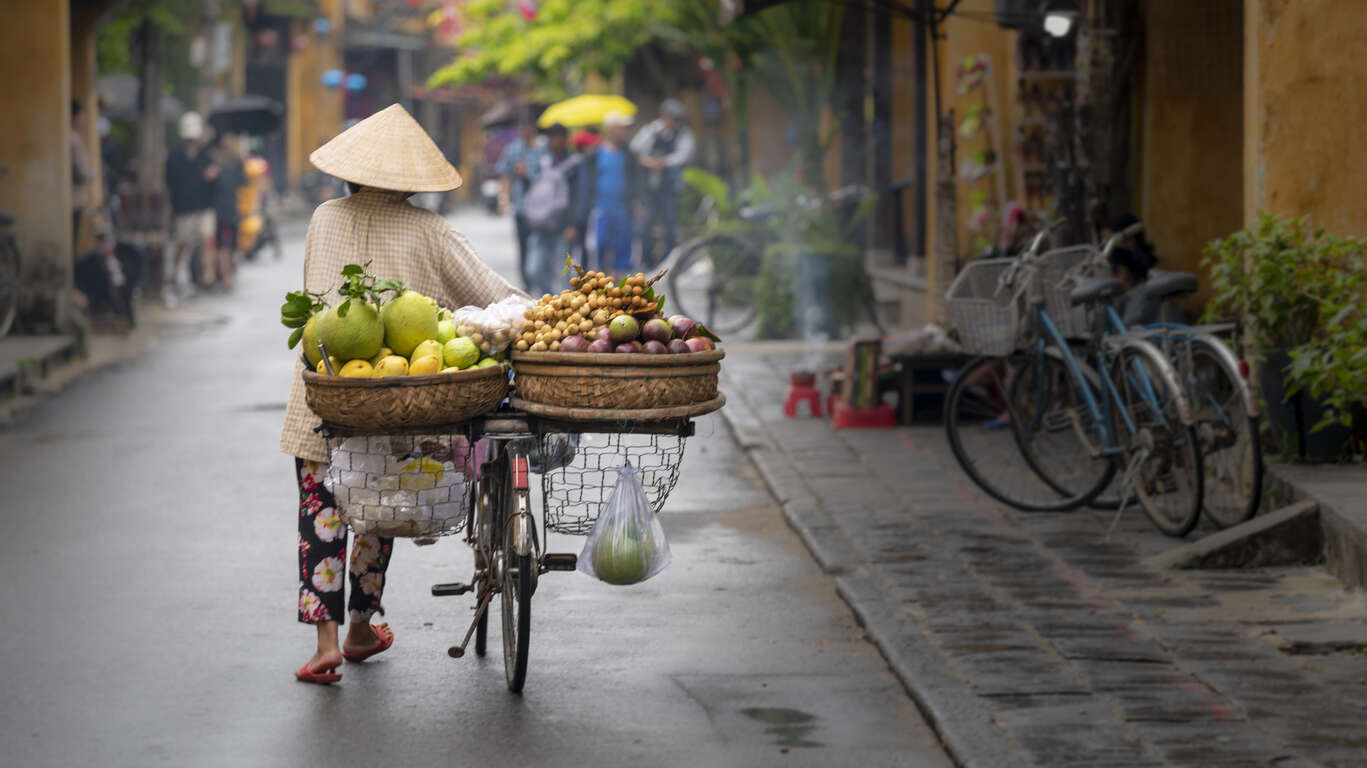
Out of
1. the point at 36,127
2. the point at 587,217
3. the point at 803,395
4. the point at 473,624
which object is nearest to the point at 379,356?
the point at 473,624

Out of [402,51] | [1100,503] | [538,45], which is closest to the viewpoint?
[1100,503]

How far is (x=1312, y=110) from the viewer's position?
321 inches

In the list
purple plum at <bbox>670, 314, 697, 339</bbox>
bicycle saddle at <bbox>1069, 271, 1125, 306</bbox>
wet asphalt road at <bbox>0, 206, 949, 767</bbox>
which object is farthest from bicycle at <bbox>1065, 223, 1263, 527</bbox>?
→ purple plum at <bbox>670, 314, 697, 339</bbox>

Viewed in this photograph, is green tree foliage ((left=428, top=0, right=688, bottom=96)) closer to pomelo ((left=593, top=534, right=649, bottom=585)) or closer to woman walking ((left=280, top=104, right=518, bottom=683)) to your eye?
woman walking ((left=280, top=104, right=518, bottom=683))

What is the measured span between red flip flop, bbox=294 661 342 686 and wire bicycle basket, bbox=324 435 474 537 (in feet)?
1.69

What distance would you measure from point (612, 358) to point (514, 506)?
68cm

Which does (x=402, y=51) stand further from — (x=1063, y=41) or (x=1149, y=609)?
(x=1149, y=609)

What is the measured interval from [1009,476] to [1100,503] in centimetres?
59

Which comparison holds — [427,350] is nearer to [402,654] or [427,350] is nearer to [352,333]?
[352,333]

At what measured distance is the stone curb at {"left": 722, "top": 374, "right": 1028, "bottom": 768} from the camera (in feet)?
16.7

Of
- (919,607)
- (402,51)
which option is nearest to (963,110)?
(919,607)

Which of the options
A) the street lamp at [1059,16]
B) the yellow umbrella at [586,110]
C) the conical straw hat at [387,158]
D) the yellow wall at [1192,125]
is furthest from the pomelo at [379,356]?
the yellow umbrella at [586,110]

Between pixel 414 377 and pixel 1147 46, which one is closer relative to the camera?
pixel 414 377

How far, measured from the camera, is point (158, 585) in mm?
7402
